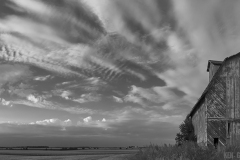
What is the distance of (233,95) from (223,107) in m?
1.42

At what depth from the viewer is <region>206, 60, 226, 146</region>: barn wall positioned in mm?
22656

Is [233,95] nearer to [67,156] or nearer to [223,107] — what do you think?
[223,107]

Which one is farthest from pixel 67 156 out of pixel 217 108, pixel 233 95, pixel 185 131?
pixel 233 95

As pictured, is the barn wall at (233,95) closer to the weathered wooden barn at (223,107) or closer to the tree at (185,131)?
the weathered wooden barn at (223,107)

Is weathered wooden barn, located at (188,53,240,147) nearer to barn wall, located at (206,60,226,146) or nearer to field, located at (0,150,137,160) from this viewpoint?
barn wall, located at (206,60,226,146)

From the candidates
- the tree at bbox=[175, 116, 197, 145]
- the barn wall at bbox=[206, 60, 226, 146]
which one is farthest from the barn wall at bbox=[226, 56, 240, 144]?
the tree at bbox=[175, 116, 197, 145]

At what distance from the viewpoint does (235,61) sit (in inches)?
919

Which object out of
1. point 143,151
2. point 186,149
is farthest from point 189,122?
point 186,149

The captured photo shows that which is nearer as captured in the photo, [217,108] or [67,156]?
[217,108]

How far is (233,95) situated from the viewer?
903 inches

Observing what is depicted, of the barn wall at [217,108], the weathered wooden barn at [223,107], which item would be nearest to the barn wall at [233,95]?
the weathered wooden barn at [223,107]

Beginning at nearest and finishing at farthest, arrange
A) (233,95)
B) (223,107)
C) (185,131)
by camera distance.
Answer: (233,95) → (223,107) → (185,131)

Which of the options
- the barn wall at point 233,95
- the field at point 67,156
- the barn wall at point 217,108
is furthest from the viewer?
the field at point 67,156

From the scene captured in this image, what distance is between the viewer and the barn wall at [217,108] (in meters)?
22.7
